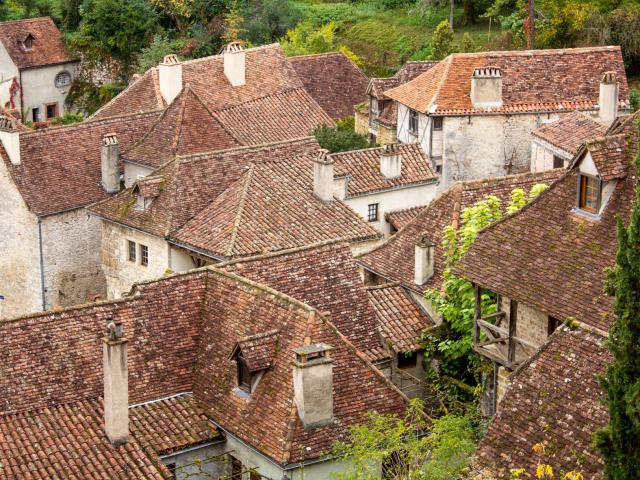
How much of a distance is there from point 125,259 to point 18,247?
5.14 meters

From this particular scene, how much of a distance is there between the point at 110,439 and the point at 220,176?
19.1 meters

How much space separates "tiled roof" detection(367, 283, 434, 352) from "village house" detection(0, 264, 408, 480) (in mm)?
4122

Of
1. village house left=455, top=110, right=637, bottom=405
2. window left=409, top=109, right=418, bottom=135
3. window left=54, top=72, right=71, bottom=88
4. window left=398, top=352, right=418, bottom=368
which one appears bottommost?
window left=54, top=72, right=71, bottom=88

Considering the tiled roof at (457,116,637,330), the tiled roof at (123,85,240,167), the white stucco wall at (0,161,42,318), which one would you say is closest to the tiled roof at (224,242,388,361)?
the tiled roof at (457,116,637,330)

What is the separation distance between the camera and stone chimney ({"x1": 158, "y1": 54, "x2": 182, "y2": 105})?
60.8 meters

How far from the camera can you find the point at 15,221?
53.0 meters

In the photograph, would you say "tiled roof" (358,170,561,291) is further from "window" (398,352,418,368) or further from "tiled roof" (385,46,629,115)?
"tiled roof" (385,46,629,115)

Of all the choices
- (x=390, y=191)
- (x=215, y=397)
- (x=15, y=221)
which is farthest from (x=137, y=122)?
(x=215, y=397)

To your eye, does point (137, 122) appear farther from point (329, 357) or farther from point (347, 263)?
point (329, 357)

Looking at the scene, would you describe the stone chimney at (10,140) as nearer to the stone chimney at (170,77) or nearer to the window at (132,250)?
the window at (132,250)

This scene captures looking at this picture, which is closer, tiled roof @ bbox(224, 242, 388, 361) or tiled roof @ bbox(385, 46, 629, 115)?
tiled roof @ bbox(224, 242, 388, 361)

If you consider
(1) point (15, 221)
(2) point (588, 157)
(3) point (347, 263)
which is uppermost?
(2) point (588, 157)

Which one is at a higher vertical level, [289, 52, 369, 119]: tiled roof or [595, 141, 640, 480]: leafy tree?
[595, 141, 640, 480]: leafy tree

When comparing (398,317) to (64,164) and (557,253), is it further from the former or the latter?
(64,164)
